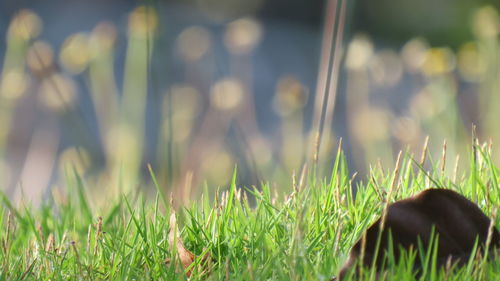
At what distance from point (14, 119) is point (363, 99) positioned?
2.61 metres

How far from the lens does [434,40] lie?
8.59 metres

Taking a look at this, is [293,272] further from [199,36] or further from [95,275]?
[199,36]

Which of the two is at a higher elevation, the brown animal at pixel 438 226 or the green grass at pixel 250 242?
the brown animal at pixel 438 226

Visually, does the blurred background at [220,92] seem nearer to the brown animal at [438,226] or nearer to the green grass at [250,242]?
the green grass at [250,242]

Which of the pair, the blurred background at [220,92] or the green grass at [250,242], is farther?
the blurred background at [220,92]

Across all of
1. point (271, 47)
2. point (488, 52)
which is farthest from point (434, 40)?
point (488, 52)

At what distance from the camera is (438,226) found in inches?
59.8

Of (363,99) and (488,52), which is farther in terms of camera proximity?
(363,99)

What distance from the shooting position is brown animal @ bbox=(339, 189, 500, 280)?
149 centimetres

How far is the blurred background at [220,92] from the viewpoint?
3.02 metres

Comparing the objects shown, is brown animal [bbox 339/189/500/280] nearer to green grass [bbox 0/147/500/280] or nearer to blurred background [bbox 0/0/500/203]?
green grass [bbox 0/147/500/280]

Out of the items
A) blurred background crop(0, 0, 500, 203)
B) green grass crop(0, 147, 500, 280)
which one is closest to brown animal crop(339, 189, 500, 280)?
green grass crop(0, 147, 500, 280)

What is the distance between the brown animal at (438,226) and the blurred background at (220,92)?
0.27 metres

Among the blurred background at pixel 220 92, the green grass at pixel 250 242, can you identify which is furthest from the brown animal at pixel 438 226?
the blurred background at pixel 220 92
